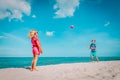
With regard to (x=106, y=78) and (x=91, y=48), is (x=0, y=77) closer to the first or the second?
(x=106, y=78)

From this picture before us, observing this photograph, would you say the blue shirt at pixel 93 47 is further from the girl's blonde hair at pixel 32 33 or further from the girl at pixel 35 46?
the girl's blonde hair at pixel 32 33

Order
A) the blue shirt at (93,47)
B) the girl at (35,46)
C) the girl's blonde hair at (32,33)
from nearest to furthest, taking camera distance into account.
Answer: the girl at (35,46) → the girl's blonde hair at (32,33) → the blue shirt at (93,47)

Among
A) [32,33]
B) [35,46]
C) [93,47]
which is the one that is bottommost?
[35,46]

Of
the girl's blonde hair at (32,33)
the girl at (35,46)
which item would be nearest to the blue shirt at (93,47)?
the girl at (35,46)

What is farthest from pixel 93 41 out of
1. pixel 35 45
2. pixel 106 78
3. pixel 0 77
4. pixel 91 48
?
pixel 0 77

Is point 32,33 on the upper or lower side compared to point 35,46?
upper

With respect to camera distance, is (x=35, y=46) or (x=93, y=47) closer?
(x=35, y=46)

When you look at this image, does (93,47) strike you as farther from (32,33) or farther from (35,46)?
(32,33)

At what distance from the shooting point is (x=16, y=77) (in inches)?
272

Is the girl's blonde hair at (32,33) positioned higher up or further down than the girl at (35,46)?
higher up

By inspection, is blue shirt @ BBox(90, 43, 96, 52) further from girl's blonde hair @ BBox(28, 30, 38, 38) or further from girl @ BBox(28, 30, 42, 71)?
girl's blonde hair @ BBox(28, 30, 38, 38)

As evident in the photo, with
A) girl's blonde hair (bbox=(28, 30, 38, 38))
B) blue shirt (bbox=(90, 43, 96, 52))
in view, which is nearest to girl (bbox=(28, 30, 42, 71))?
girl's blonde hair (bbox=(28, 30, 38, 38))

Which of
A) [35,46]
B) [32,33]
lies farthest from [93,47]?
[32,33]

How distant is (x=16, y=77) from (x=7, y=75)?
653mm
